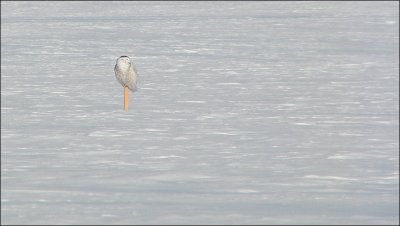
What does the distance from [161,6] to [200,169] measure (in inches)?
508

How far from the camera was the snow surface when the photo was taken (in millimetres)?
6012

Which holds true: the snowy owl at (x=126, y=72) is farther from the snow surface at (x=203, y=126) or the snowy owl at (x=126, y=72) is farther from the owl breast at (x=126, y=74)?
the snow surface at (x=203, y=126)

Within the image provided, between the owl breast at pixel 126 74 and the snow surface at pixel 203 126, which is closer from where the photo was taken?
the snow surface at pixel 203 126

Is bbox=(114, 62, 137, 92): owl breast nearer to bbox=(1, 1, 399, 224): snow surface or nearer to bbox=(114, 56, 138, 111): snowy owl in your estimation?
bbox=(114, 56, 138, 111): snowy owl

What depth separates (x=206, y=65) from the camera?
38.9 feet

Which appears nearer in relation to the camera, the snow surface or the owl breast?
the snow surface

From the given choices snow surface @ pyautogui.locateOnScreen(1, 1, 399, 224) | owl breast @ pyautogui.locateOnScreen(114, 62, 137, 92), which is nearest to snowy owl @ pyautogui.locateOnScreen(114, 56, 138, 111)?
owl breast @ pyautogui.locateOnScreen(114, 62, 137, 92)

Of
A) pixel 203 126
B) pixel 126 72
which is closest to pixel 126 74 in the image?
pixel 126 72

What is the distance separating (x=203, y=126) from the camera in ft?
27.2

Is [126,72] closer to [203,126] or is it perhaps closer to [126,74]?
[126,74]

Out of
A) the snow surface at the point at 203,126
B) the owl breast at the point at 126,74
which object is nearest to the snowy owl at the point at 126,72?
the owl breast at the point at 126,74

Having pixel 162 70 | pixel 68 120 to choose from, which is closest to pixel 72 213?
pixel 68 120

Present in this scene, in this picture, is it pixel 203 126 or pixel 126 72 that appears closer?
pixel 203 126

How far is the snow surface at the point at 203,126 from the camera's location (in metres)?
6.01
